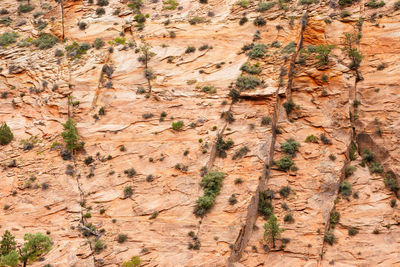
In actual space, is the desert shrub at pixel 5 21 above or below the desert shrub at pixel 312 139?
above

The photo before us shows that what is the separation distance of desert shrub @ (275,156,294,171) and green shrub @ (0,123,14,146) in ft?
79.5

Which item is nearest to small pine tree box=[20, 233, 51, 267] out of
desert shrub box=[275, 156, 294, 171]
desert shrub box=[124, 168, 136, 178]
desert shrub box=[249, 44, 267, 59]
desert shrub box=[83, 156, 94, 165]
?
desert shrub box=[124, 168, 136, 178]

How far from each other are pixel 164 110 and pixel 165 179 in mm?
7490

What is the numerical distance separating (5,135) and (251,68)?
2364 cm

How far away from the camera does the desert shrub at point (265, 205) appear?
3325 cm

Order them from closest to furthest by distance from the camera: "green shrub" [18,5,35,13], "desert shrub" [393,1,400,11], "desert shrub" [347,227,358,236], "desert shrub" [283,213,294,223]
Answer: "desert shrub" [347,227,358,236], "desert shrub" [283,213,294,223], "desert shrub" [393,1,400,11], "green shrub" [18,5,35,13]

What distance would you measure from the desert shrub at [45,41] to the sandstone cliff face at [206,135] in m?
0.74

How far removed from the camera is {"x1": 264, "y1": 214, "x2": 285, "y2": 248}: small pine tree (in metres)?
30.7

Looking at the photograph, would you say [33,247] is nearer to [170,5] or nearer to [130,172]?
[130,172]

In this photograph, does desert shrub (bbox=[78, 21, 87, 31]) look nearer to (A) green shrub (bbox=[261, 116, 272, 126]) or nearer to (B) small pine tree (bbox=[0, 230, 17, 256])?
(A) green shrub (bbox=[261, 116, 272, 126])

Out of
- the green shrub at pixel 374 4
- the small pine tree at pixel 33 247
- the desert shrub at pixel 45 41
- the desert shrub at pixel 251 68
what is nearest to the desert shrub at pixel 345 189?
the desert shrub at pixel 251 68

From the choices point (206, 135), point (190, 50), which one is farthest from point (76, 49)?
point (206, 135)

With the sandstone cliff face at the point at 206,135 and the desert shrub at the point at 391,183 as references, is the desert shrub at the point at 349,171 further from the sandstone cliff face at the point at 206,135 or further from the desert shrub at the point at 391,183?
the desert shrub at the point at 391,183

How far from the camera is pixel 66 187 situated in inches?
1312
